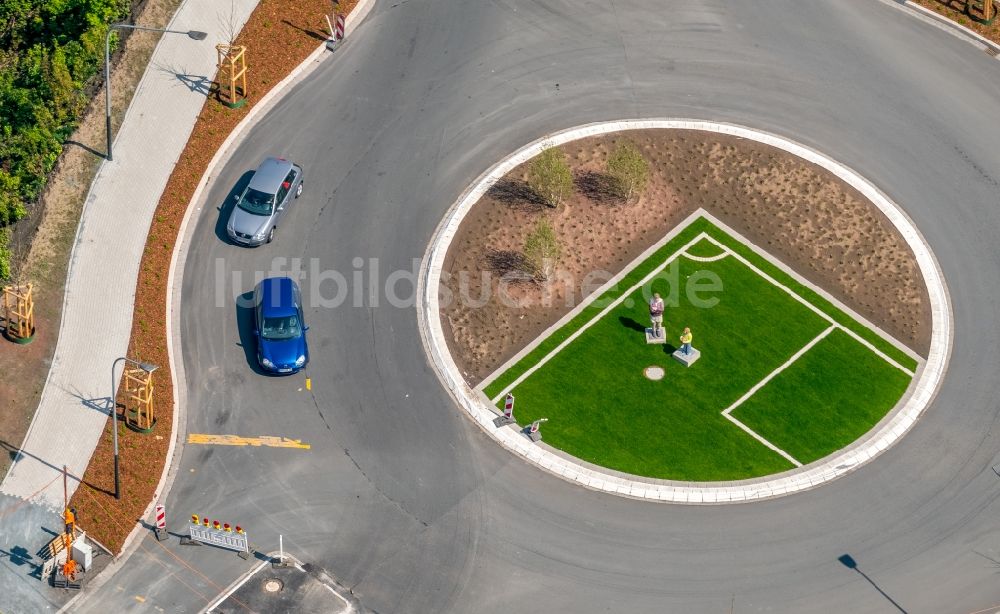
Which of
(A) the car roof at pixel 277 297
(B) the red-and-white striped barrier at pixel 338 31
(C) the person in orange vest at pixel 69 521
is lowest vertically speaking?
(C) the person in orange vest at pixel 69 521

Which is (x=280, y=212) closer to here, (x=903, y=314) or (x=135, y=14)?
(x=135, y=14)

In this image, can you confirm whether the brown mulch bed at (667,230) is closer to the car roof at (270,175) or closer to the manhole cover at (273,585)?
the car roof at (270,175)

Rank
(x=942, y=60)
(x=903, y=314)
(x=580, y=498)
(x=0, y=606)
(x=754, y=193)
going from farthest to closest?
(x=942, y=60) → (x=754, y=193) → (x=903, y=314) → (x=580, y=498) → (x=0, y=606)

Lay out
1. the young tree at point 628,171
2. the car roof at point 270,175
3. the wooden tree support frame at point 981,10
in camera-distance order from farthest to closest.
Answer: the wooden tree support frame at point 981,10 → the young tree at point 628,171 → the car roof at point 270,175

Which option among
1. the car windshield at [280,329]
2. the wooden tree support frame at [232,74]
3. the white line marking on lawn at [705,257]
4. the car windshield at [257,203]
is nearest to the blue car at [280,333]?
the car windshield at [280,329]

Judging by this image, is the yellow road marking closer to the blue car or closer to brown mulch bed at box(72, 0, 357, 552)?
brown mulch bed at box(72, 0, 357, 552)

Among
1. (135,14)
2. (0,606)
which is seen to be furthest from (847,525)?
(135,14)

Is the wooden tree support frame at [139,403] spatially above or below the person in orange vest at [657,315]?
below
